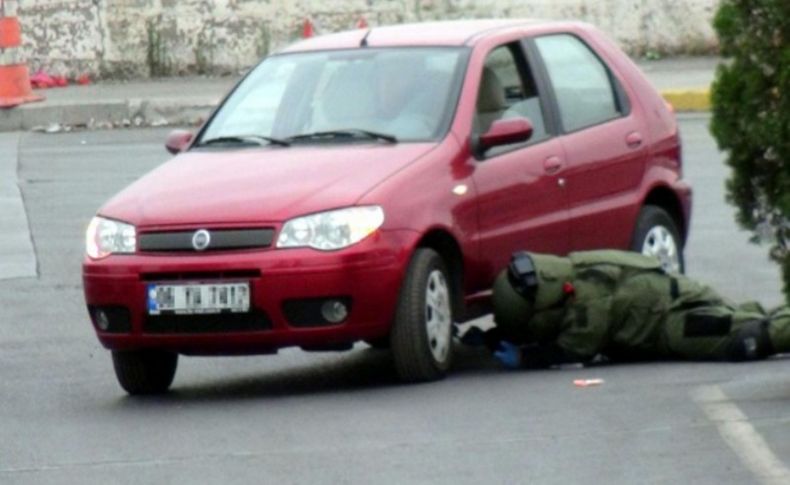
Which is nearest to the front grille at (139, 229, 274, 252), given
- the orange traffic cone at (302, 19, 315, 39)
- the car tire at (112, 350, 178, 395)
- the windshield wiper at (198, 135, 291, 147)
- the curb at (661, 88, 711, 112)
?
the car tire at (112, 350, 178, 395)

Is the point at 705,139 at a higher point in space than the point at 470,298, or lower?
lower

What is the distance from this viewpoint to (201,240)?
9.71 metres

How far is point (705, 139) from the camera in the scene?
20469mm

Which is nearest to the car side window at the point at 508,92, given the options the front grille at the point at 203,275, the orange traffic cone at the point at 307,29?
the front grille at the point at 203,275

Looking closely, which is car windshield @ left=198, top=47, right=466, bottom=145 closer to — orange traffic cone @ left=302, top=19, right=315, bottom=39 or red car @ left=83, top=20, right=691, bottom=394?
red car @ left=83, top=20, right=691, bottom=394

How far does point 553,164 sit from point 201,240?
2036mm

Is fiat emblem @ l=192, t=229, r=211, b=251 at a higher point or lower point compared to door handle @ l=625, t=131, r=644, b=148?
higher

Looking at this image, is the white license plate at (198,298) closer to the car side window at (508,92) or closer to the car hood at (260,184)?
the car hood at (260,184)

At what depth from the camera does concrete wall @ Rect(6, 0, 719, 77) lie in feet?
88.7

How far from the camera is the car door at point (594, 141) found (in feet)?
36.6

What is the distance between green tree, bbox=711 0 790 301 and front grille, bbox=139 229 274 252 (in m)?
1.96

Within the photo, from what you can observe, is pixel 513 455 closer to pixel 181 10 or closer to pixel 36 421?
pixel 36 421

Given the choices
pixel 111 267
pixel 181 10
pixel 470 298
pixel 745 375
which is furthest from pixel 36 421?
pixel 181 10

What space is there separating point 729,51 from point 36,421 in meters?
3.24
